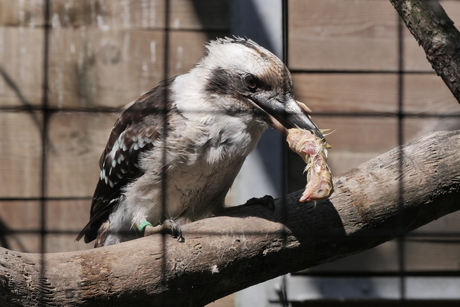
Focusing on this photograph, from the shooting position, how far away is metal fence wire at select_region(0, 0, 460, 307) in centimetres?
228

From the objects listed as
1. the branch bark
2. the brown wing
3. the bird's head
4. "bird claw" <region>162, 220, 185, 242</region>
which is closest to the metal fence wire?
the brown wing

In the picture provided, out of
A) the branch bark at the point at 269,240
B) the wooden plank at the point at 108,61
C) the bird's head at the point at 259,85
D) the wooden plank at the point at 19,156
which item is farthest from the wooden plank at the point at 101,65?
the branch bark at the point at 269,240

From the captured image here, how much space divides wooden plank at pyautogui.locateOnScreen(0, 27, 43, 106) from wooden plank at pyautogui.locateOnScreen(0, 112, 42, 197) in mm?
65

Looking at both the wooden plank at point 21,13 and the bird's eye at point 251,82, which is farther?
the wooden plank at point 21,13

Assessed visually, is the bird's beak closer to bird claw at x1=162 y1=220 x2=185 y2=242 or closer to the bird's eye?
the bird's eye

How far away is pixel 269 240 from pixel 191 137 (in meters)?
0.37

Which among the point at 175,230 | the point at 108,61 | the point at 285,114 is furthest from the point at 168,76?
the point at 175,230

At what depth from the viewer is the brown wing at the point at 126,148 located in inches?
73.1

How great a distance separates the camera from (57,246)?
7.57 feet

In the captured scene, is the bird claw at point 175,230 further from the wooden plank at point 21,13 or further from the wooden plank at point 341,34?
the wooden plank at point 21,13

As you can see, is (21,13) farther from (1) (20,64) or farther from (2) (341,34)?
(2) (341,34)

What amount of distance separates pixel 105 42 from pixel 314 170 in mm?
1110

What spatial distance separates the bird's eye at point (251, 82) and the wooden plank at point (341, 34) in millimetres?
608

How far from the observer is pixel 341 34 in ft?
7.65
